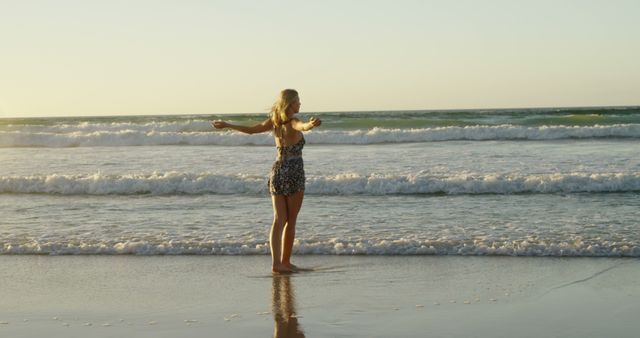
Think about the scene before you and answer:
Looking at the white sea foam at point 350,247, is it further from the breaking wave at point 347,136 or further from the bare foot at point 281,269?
the breaking wave at point 347,136

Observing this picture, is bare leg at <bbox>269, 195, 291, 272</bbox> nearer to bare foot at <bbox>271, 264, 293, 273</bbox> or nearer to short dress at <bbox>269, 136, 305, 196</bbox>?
bare foot at <bbox>271, 264, 293, 273</bbox>

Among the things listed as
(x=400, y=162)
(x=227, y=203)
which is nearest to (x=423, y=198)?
(x=227, y=203)

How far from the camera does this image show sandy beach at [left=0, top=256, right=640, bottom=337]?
5.54 metres

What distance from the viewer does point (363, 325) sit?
5562 mm

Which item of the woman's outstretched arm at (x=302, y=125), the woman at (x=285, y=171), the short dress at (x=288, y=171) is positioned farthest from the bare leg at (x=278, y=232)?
the woman's outstretched arm at (x=302, y=125)

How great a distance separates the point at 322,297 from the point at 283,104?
168 centimetres

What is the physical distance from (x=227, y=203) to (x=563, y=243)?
16.4 ft

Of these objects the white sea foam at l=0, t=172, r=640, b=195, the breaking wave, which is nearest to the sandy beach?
the white sea foam at l=0, t=172, r=640, b=195

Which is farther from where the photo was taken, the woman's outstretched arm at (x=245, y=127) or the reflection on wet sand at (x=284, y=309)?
the woman's outstretched arm at (x=245, y=127)

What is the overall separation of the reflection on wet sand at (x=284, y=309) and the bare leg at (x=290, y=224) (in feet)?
0.97

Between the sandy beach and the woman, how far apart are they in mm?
269

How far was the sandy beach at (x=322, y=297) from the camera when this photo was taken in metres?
5.54

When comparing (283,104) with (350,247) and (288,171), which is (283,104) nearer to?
(288,171)

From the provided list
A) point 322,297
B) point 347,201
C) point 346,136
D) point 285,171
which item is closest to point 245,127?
point 285,171
